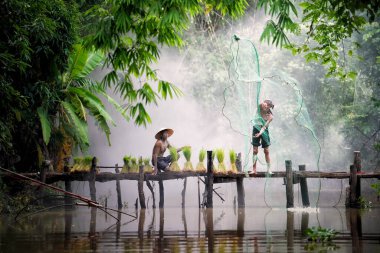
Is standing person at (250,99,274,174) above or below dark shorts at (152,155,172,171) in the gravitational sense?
above

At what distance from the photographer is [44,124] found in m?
14.5

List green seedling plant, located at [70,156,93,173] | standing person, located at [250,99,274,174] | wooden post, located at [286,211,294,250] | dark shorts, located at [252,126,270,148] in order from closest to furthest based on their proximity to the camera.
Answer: wooden post, located at [286,211,294,250] < standing person, located at [250,99,274,174] < dark shorts, located at [252,126,270,148] < green seedling plant, located at [70,156,93,173]

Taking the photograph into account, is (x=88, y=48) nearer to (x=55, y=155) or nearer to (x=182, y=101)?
(x=55, y=155)

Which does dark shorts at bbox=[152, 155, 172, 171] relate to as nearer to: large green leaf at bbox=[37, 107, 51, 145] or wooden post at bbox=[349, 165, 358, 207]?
large green leaf at bbox=[37, 107, 51, 145]

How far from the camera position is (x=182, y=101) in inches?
1219

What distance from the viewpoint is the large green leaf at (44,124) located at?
47.0 feet

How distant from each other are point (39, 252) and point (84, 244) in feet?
2.51

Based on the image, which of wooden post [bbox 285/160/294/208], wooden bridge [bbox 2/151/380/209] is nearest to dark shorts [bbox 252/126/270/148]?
wooden bridge [bbox 2/151/380/209]

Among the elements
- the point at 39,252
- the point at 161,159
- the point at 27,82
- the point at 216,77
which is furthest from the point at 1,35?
the point at 216,77

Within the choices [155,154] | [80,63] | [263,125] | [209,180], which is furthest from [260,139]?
[80,63]

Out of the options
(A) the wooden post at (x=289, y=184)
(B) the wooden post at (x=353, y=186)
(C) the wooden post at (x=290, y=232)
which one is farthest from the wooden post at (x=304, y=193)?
(C) the wooden post at (x=290, y=232)

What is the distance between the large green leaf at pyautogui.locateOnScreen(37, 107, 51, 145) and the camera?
14312 millimetres

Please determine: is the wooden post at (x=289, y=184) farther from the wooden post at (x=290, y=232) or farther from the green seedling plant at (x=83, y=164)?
the green seedling plant at (x=83, y=164)

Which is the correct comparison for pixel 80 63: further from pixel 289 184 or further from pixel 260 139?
pixel 289 184
